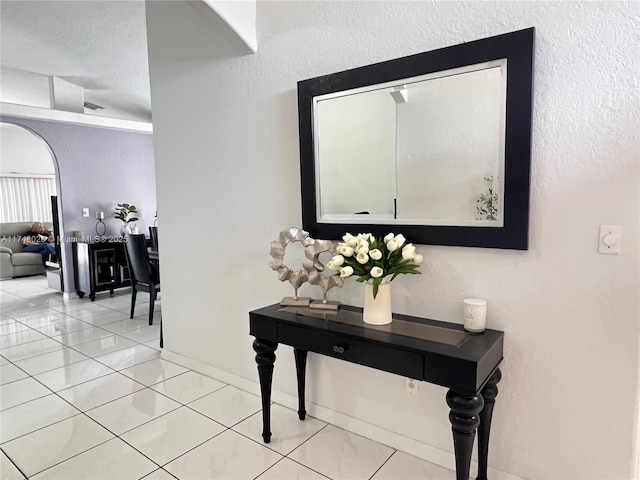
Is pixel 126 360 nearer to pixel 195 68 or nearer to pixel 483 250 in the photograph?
pixel 195 68

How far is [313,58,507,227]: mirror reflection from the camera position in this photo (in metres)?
1.66

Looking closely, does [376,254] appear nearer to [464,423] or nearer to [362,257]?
[362,257]

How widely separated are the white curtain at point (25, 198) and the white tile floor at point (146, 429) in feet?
19.7

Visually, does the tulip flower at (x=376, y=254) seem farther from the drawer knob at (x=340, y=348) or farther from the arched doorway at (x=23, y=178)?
the arched doorway at (x=23, y=178)

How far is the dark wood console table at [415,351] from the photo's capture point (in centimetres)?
145

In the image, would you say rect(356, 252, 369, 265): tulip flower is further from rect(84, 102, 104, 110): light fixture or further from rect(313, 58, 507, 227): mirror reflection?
rect(84, 102, 104, 110): light fixture

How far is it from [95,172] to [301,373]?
4.91m

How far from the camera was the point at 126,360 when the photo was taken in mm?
3277

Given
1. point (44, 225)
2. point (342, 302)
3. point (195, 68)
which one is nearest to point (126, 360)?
point (342, 302)

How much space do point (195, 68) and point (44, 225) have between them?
24.1 feet

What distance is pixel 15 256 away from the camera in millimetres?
7117

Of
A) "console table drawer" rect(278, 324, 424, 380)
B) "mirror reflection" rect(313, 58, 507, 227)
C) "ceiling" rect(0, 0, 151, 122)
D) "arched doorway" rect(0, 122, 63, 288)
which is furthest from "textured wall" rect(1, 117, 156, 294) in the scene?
"console table drawer" rect(278, 324, 424, 380)

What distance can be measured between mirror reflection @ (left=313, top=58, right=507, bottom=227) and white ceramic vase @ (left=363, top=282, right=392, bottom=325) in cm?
35

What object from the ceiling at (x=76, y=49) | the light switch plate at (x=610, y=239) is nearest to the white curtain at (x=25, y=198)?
the ceiling at (x=76, y=49)
